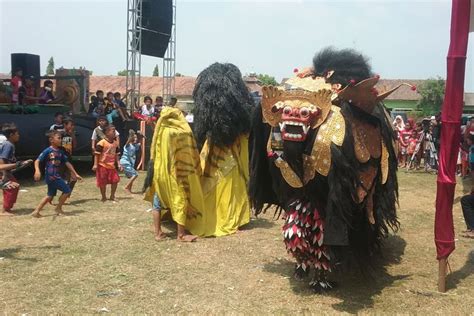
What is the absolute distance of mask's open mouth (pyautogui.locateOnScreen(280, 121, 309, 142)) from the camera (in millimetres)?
3715

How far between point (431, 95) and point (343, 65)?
4297 centimetres

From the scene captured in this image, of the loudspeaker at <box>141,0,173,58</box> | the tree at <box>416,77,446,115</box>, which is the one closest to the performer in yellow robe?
the loudspeaker at <box>141,0,173,58</box>

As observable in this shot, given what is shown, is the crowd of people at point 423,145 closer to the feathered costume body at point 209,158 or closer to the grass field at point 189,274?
the grass field at point 189,274

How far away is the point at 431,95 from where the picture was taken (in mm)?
43250

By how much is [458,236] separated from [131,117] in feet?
32.6

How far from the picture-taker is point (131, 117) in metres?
13.6

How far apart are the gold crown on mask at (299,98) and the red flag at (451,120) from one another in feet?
3.46

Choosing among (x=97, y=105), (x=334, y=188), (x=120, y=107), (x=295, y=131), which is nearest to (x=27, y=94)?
(x=97, y=105)

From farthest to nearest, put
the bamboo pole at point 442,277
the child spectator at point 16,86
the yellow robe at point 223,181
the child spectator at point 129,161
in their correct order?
1. the child spectator at point 16,86
2. the child spectator at point 129,161
3. the yellow robe at point 223,181
4. the bamboo pole at point 442,277

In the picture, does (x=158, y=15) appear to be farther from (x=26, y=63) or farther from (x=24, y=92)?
(x=24, y=92)

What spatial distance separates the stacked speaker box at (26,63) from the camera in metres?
14.3

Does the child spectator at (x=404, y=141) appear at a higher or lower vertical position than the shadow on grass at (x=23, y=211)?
higher

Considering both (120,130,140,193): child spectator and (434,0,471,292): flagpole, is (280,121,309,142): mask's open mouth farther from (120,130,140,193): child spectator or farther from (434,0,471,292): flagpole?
(120,130,140,193): child spectator

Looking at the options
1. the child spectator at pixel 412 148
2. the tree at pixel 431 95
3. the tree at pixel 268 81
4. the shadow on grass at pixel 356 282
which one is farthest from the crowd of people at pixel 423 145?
the tree at pixel 431 95
